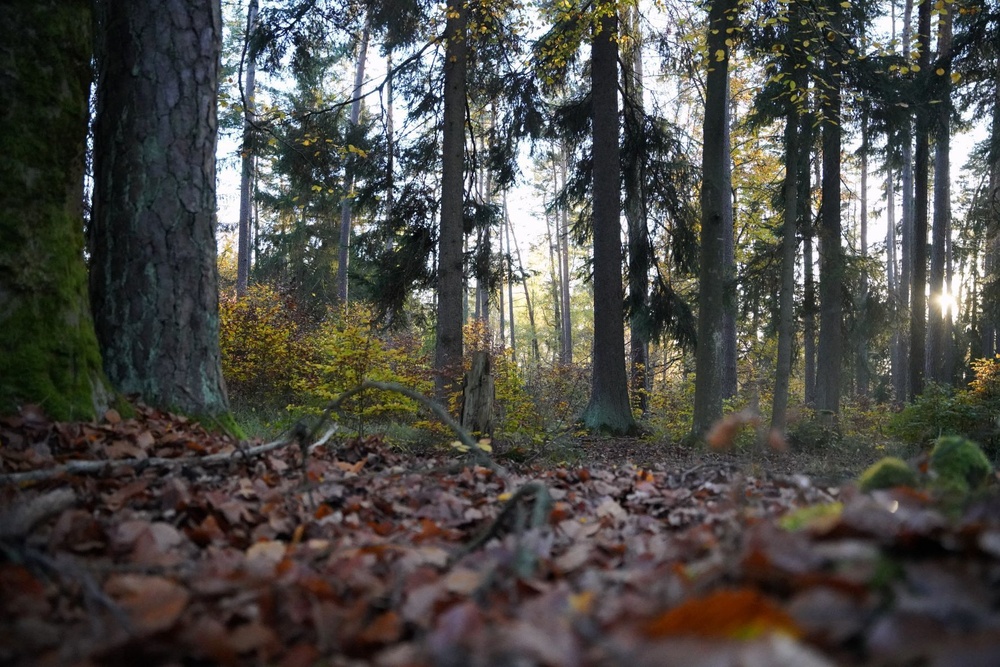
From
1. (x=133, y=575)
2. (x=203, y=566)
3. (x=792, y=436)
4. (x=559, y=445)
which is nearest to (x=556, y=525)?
(x=203, y=566)

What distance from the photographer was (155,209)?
4.04 m

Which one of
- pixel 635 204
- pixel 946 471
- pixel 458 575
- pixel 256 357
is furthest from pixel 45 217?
pixel 635 204

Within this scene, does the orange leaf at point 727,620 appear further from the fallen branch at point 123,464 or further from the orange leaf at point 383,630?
the fallen branch at point 123,464

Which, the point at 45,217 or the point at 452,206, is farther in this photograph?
the point at 452,206

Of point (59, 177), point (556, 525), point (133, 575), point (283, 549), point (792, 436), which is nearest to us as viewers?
point (133, 575)

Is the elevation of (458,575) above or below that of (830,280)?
below

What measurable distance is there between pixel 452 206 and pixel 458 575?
928 cm

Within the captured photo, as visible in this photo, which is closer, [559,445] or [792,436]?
[559,445]

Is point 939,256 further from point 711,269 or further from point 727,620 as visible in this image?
point 727,620

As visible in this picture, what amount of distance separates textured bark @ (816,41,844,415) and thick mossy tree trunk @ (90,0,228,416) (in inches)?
427

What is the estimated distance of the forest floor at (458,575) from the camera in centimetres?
96

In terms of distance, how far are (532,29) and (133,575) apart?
35.6 ft

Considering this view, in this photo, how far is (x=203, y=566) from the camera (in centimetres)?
172

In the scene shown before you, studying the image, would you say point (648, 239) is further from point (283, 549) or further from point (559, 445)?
point (283, 549)
